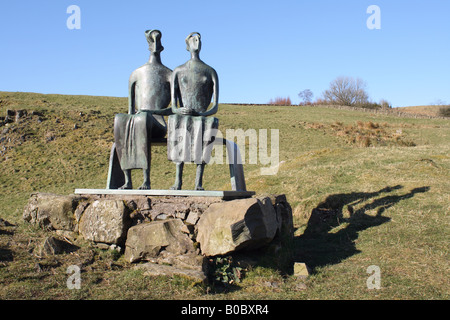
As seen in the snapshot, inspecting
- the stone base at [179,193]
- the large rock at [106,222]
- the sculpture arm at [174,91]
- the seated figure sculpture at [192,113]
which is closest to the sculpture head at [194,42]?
the seated figure sculpture at [192,113]

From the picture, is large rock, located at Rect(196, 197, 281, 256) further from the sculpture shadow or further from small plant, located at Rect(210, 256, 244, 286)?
the sculpture shadow

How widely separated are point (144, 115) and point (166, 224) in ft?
6.70

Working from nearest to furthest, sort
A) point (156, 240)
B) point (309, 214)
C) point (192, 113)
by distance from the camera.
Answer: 1. point (156, 240)
2. point (192, 113)
3. point (309, 214)

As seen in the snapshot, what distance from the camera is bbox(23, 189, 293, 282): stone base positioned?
20.7 feet

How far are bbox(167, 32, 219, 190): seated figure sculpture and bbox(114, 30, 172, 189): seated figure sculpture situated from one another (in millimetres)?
388

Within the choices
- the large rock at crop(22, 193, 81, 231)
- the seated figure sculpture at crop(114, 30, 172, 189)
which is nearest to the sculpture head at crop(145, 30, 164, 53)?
the seated figure sculpture at crop(114, 30, 172, 189)

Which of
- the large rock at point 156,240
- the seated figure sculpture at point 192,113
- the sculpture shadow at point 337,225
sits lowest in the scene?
the sculpture shadow at point 337,225

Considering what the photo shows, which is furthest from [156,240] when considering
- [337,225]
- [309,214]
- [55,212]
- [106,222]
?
[309,214]

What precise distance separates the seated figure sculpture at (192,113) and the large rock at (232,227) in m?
0.90

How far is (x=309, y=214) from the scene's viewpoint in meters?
12.2

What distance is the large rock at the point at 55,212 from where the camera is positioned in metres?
7.52

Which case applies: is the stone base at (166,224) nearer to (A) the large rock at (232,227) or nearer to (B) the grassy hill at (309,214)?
(A) the large rock at (232,227)

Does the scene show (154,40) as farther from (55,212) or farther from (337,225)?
(337,225)
